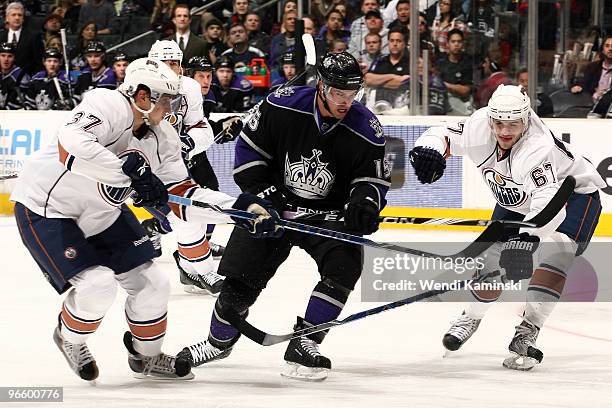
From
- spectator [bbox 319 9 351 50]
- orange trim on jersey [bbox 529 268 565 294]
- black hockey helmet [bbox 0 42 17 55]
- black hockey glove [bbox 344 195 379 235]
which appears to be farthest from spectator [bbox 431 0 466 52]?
black hockey glove [bbox 344 195 379 235]

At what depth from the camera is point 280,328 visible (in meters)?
5.26

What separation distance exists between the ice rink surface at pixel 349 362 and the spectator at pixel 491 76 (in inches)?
92.9

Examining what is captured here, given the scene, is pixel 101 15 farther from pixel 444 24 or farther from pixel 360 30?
pixel 444 24

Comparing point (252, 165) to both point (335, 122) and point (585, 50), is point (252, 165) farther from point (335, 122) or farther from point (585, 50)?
point (585, 50)

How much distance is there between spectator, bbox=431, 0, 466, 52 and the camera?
8.03 metres

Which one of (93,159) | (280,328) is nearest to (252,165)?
(93,159)

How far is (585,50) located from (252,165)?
4.11 meters

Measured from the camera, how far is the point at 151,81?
3.93 m

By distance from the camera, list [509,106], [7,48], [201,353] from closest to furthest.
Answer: [201,353], [509,106], [7,48]

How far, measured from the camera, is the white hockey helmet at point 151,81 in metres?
3.94

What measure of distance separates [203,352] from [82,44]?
5673 mm

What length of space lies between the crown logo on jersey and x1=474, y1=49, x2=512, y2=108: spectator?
383 centimetres

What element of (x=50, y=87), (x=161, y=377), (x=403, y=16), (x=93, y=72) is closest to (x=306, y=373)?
(x=161, y=377)

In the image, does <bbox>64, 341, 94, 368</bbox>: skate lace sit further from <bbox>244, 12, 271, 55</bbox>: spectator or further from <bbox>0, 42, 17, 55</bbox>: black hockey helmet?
<bbox>0, 42, 17, 55</bbox>: black hockey helmet
